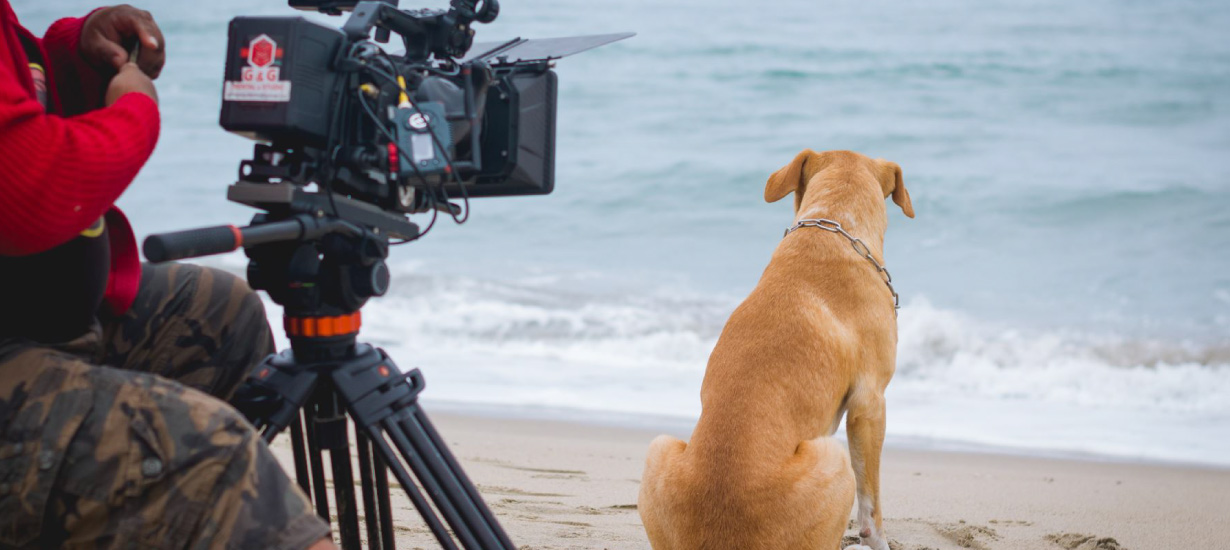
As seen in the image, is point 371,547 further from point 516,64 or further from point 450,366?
point 450,366

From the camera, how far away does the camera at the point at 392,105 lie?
176cm

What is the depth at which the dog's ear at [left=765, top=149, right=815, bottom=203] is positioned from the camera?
380cm

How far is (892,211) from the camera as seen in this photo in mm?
13461

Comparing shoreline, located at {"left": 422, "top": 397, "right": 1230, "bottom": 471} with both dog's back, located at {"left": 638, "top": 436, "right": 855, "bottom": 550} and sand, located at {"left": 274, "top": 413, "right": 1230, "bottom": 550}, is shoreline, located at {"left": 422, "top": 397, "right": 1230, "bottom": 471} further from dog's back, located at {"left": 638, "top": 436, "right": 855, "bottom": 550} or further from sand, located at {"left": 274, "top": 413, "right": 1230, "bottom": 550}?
dog's back, located at {"left": 638, "top": 436, "right": 855, "bottom": 550}

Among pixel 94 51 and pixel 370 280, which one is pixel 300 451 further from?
pixel 94 51

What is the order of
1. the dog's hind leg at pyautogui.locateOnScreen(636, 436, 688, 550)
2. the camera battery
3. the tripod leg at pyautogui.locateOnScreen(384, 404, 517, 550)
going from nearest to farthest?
the camera battery
the tripod leg at pyautogui.locateOnScreen(384, 404, 517, 550)
the dog's hind leg at pyautogui.locateOnScreen(636, 436, 688, 550)

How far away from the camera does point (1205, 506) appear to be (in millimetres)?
4258

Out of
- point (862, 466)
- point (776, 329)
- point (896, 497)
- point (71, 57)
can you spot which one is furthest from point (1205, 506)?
A: point (71, 57)

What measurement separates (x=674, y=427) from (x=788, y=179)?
2.43 metres

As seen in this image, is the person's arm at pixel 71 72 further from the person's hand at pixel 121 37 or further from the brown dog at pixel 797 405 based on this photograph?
the brown dog at pixel 797 405

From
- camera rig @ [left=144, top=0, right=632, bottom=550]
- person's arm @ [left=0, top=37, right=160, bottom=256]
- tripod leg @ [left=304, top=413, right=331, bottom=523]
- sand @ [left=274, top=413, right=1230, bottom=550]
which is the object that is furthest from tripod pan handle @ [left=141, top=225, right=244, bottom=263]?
sand @ [left=274, top=413, right=1230, bottom=550]

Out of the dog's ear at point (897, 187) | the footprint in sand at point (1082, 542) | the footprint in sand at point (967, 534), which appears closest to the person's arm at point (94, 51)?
the dog's ear at point (897, 187)

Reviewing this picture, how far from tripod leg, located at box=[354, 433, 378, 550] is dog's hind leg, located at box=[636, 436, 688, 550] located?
0.79 meters

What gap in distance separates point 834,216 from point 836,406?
0.73 meters
